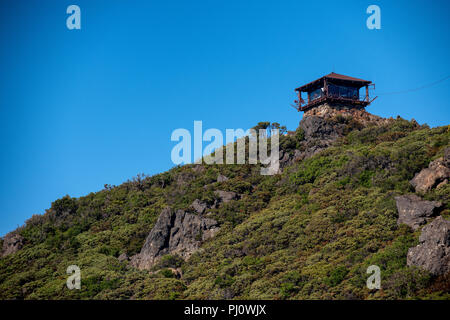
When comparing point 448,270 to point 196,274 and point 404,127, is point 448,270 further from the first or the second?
point 404,127

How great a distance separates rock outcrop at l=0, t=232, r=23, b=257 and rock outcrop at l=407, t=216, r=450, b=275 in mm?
39605

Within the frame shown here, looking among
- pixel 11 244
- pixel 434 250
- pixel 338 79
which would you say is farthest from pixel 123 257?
pixel 338 79

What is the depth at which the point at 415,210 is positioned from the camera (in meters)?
40.0

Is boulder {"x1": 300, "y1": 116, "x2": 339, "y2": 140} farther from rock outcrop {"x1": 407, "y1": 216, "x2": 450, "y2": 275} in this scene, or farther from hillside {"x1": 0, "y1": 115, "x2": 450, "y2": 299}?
rock outcrop {"x1": 407, "y1": 216, "x2": 450, "y2": 275}

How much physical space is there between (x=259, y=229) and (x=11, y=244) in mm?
26676

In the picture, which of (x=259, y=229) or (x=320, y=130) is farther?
(x=320, y=130)

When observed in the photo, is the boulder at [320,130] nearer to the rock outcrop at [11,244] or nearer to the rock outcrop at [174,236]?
the rock outcrop at [174,236]

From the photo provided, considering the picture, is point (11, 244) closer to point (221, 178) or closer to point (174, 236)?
point (174, 236)

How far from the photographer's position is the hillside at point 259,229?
127 ft

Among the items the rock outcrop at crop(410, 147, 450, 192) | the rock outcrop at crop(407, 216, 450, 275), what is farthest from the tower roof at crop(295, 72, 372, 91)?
the rock outcrop at crop(407, 216, 450, 275)

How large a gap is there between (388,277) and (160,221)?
962 inches

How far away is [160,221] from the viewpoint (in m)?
53.0

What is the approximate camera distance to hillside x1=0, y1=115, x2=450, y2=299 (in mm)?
38844

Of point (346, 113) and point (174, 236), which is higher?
point (346, 113)
